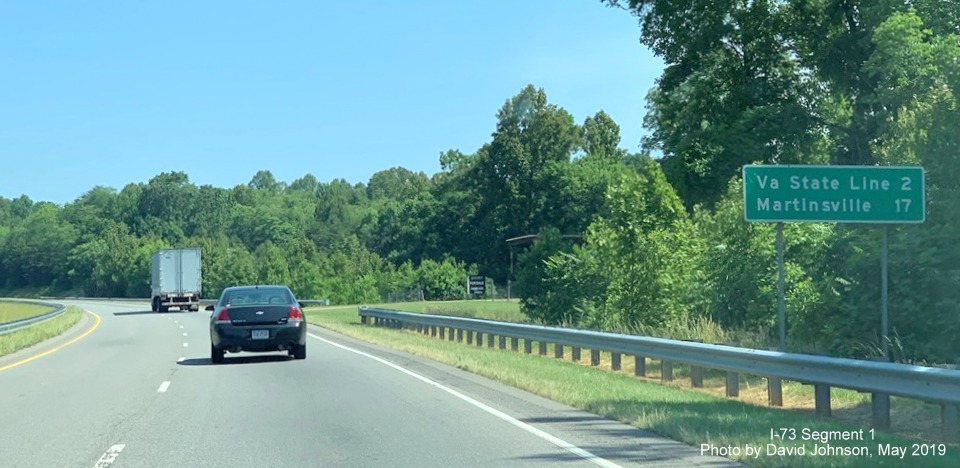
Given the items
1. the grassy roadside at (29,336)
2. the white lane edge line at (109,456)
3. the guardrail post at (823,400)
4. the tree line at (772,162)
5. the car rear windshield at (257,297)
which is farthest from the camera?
the grassy roadside at (29,336)

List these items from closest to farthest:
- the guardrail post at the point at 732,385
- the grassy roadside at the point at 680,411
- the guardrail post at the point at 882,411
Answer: the grassy roadside at the point at 680,411 < the guardrail post at the point at 882,411 < the guardrail post at the point at 732,385

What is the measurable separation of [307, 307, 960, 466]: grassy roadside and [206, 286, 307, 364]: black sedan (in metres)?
3.31

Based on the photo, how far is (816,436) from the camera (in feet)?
33.1

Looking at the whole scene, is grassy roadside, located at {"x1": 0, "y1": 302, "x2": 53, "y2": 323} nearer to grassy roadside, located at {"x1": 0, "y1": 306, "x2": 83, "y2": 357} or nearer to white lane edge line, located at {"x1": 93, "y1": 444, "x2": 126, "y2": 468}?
grassy roadside, located at {"x1": 0, "y1": 306, "x2": 83, "y2": 357}

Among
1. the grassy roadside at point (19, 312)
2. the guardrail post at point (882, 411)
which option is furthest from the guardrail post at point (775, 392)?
the grassy roadside at point (19, 312)

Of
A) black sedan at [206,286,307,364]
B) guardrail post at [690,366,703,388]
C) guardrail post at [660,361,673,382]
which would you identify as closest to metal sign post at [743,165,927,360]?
guardrail post at [690,366,703,388]

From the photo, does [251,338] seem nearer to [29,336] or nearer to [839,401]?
[839,401]

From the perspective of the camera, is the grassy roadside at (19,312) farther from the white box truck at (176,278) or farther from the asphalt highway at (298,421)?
the asphalt highway at (298,421)

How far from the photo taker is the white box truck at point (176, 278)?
63688 mm

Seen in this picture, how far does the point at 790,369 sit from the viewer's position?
12.5 metres

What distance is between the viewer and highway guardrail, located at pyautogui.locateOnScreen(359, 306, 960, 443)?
977cm

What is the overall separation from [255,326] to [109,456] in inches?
430

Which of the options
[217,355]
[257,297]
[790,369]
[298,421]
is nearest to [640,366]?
[790,369]

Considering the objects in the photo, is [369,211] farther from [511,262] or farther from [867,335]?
[867,335]
